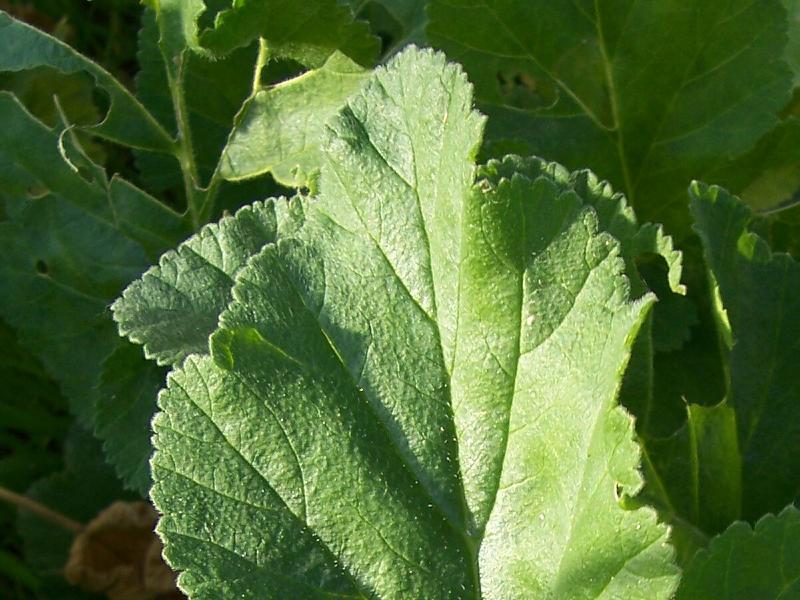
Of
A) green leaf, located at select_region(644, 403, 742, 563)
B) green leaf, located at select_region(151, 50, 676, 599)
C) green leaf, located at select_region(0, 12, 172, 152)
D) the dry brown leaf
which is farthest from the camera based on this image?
the dry brown leaf

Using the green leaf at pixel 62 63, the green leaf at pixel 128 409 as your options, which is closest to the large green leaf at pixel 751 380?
the green leaf at pixel 128 409

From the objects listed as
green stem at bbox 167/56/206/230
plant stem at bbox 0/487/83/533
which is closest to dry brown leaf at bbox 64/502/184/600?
plant stem at bbox 0/487/83/533

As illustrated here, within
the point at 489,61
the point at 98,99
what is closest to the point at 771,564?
the point at 489,61

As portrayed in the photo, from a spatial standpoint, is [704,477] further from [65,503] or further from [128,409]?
[65,503]

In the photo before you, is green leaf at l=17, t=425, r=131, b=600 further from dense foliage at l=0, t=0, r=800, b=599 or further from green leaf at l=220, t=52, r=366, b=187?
green leaf at l=220, t=52, r=366, b=187

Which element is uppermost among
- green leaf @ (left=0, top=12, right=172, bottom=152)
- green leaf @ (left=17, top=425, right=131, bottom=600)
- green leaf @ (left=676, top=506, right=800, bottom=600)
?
green leaf @ (left=0, top=12, right=172, bottom=152)

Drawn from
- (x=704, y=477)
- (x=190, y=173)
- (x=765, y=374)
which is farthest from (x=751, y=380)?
(x=190, y=173)
